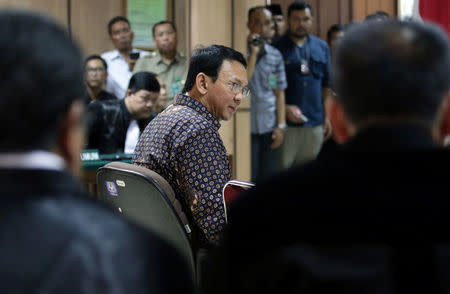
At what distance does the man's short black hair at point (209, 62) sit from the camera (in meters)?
2.77

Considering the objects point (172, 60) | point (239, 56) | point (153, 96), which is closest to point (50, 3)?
point (172, 60)

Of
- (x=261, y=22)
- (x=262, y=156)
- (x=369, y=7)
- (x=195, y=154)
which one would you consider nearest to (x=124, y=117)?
(x=262, y=156)

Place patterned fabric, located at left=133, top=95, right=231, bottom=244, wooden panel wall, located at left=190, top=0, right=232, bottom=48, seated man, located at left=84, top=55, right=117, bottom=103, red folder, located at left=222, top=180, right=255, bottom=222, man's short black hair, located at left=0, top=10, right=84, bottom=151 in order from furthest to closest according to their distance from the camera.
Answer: wooden panel wall, located at left=190, top=0, right=232, bottom=48 < seated man, located at left=84, top=55, right=117, bottom=103 < patterned fabric, located at left=133, top=95, right=231, bottom=244 < red folder, located at left=222, top=180, right=255, bottom=222 < man's short black hair, located at left=0, top=10, right=84, bottom=151

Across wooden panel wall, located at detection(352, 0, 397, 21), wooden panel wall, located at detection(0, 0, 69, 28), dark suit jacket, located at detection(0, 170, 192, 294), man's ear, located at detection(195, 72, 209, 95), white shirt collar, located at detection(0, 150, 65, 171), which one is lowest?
dark suit jacket, located at detection(0, 170, 192, 294)

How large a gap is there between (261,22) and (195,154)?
3.44 meters

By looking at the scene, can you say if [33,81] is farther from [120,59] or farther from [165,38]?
[120,59]

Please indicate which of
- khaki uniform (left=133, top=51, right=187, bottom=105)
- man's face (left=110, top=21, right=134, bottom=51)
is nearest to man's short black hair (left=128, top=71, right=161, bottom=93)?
khaki uniform (left=133, top=51, right=187, bottom=105)

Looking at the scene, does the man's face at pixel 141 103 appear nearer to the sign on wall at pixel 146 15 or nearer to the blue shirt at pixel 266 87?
the blue shirt at pixel 266 87

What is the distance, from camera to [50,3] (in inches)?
245

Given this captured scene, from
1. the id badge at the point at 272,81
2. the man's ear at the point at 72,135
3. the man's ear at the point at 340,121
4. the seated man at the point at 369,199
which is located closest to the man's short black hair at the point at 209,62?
the man's ear at the point at 340,121

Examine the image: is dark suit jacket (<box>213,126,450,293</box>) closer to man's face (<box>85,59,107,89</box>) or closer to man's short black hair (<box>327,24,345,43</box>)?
man's face (<box>85,59,107,89</box>)

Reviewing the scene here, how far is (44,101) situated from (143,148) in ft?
5.27

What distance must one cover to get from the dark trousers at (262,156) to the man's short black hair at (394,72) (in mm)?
4539

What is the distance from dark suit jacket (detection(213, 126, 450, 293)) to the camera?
1.04 m
